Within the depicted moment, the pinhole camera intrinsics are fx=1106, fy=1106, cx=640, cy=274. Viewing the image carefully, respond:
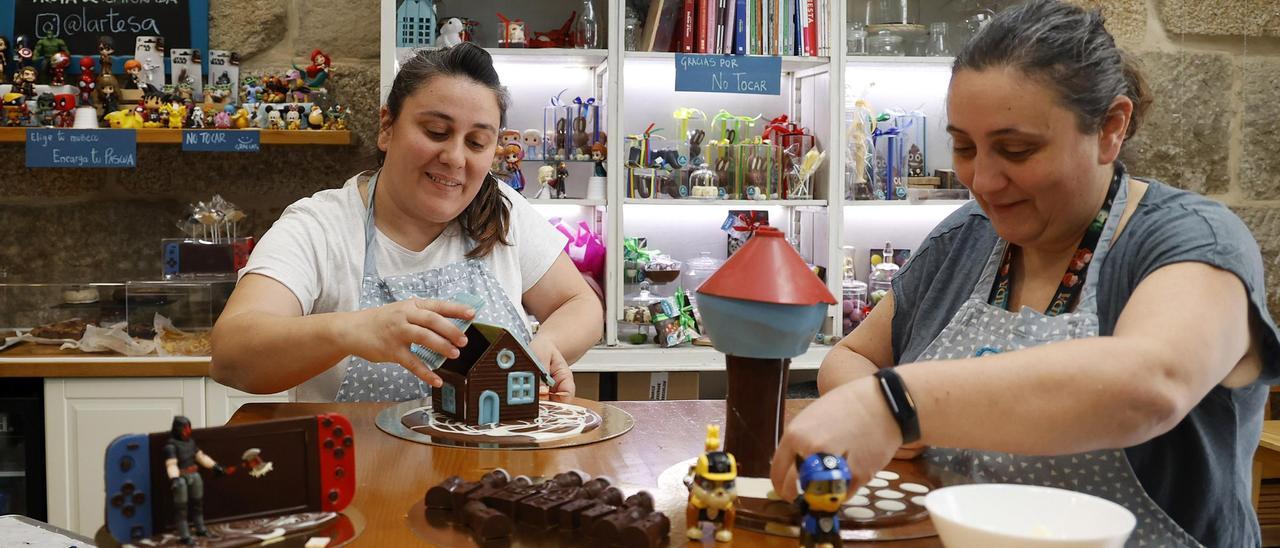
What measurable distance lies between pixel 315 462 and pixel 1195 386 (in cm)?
93

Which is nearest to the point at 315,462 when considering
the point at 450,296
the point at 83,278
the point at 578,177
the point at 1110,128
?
the point at 450,296

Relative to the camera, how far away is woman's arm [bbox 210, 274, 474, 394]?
5.13 ft

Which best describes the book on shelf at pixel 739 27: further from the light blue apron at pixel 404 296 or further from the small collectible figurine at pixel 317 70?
the light blue apron at pixel 404 296

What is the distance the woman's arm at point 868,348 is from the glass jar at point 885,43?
191 cm

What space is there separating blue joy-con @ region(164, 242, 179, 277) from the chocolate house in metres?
1.68

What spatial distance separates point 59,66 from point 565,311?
196cm

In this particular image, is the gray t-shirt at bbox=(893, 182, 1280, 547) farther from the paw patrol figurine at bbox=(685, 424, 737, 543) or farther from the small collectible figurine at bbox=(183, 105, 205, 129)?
the small collectible figurine at bbox=(183, 105, 205, 129)

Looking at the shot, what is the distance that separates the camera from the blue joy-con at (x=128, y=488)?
3.52ft

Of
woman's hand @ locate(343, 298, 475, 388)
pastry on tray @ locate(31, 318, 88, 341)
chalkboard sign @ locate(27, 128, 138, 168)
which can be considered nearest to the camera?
woman's hand @ locate(343, 298, 475, 388)

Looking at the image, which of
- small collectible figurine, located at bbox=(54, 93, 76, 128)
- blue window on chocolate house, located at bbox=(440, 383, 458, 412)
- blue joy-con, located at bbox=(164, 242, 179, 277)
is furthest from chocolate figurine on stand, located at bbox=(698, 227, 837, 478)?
small collectible figurine, located at bbox=(54, 93, 76, 128)

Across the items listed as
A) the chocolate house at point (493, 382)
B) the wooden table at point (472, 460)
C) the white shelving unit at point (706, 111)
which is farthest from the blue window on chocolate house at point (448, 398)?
the white shelving unit at point (706, 111)

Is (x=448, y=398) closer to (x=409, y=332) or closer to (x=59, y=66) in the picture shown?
(x=409, y=332)

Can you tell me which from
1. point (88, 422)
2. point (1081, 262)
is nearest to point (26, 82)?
point (88, 422)

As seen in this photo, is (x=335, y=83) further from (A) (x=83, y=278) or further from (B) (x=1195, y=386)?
(B) (x=1195, y=386)
